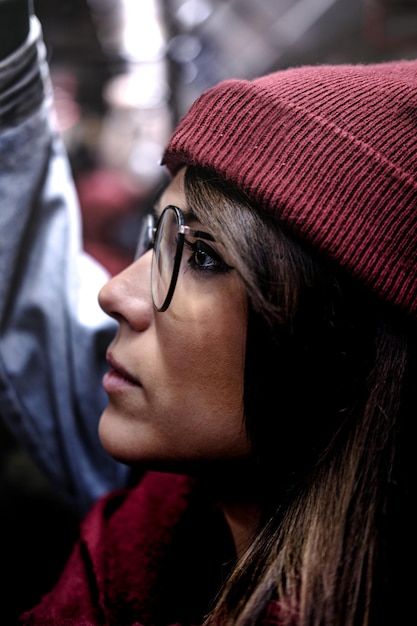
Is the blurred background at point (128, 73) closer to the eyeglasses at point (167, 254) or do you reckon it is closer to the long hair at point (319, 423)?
the eyeglasses at point (167, 254)

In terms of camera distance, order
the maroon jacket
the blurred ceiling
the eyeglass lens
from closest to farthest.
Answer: the eyeglass lens
the maroon jacket
the blurred ceiling

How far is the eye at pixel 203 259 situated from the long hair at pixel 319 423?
0.05 metres

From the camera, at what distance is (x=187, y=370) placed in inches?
37.9

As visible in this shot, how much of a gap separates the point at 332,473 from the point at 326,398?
13cm

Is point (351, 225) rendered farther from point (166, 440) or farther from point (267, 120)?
point (166, 440)

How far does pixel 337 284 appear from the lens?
2.97ft

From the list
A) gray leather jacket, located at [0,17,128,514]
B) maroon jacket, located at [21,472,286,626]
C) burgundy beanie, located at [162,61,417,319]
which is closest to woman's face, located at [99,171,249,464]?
burgundy beanie, located at [162,61,417,319]

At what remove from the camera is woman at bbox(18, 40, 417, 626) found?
88 cm

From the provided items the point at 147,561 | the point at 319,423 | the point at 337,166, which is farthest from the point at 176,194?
the point at 147,561

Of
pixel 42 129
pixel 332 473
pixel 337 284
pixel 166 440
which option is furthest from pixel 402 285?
pixel 42 129

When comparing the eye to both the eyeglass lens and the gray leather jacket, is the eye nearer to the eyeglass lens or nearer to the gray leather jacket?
the eyeglass lens

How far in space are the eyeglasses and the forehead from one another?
19mm

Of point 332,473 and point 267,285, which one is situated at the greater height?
point 267,285

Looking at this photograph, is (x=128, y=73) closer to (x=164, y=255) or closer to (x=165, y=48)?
(x=165, y=48)
